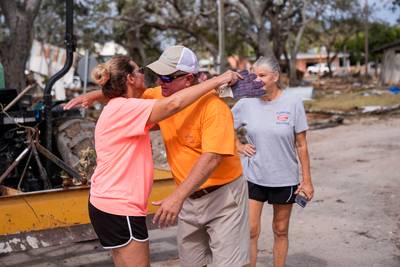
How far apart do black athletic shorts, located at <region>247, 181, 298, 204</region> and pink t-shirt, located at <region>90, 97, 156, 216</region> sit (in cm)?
157

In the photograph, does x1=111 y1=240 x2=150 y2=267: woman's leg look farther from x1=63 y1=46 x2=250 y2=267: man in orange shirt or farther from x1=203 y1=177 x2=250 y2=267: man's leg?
x1=203 y1=177 x2=250 y2=267: man's leg

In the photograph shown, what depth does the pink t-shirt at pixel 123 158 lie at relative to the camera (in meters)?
3.07

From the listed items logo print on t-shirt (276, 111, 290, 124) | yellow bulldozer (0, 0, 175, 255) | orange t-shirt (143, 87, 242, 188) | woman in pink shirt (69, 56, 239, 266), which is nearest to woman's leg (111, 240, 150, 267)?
woman in pink shirt (69, 56, 239, 266)

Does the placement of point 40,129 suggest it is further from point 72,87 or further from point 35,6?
point 72,87

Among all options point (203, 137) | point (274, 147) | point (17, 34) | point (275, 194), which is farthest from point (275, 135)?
point (17, 34)

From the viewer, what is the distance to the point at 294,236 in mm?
6301

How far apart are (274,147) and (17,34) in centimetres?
748

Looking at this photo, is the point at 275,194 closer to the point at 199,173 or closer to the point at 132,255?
the point at 199,173

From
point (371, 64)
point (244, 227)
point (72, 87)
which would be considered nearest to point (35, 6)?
point (244, 227)

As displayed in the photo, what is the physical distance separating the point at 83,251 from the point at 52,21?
48.6 meters

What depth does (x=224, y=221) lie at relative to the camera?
349 centimetres

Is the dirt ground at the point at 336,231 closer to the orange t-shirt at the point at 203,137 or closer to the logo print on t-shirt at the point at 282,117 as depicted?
the logo print on t-shirt at the point at 282,117

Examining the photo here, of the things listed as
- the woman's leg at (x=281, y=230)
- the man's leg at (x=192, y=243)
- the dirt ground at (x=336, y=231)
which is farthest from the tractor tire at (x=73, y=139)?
the man's leg at (x=192, y=243)

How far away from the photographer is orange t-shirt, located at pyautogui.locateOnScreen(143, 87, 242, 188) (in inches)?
125
